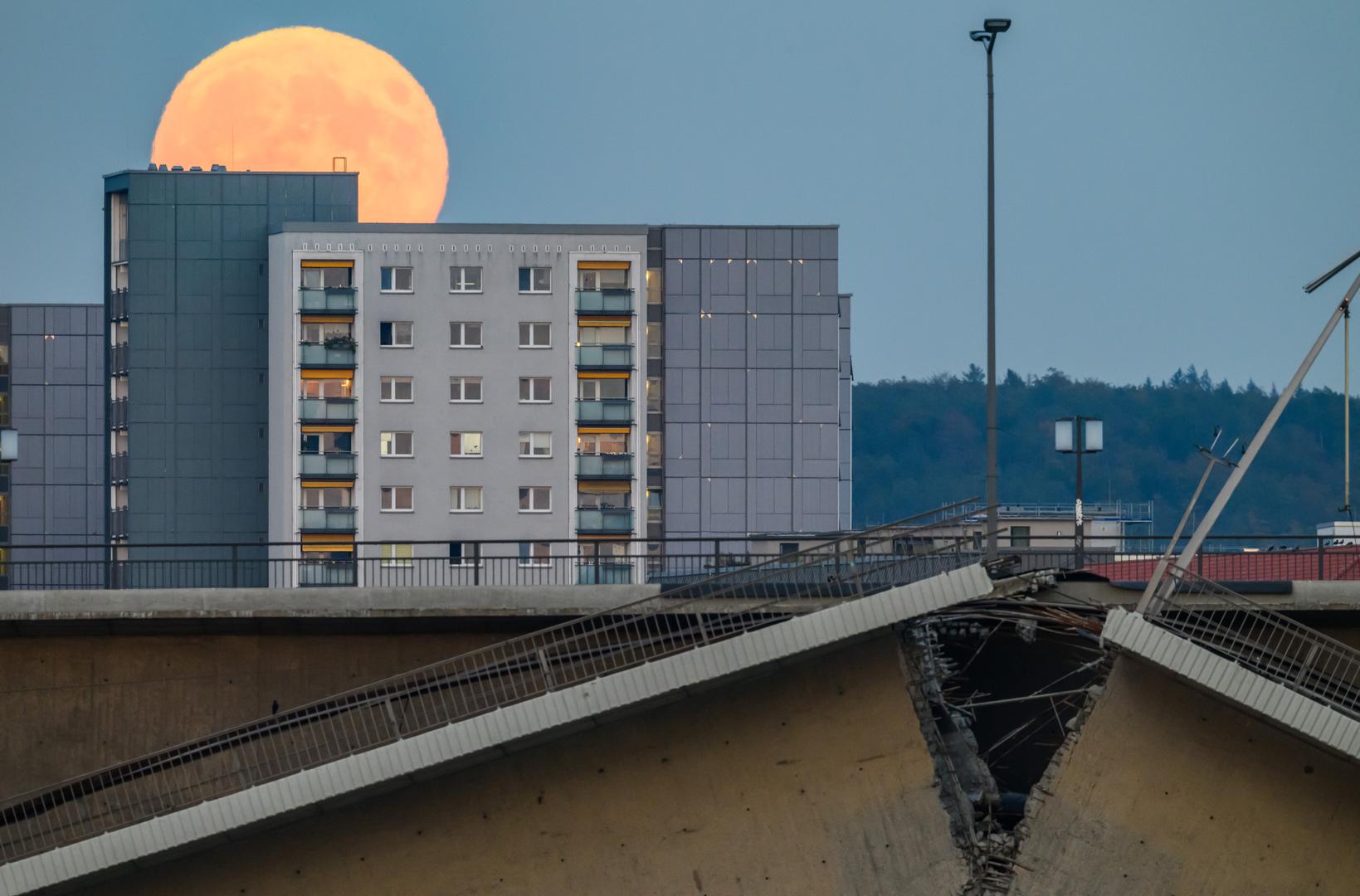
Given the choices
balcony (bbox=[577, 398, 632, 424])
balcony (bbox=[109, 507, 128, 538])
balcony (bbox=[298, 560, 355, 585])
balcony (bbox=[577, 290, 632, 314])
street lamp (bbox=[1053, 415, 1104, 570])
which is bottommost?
balcony (bbox=[298, 560, 355, 585])

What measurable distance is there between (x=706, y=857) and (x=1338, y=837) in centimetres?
840

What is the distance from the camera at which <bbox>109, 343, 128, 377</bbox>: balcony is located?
9112 cm

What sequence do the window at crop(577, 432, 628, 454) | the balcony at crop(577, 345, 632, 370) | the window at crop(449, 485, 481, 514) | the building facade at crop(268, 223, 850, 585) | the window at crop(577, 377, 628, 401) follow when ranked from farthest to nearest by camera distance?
the window at crop(577, 377, 628, 401)
the window at crop(577, 432, 628, 454)
the balcony at crop(577, 345, 632, 370)
the building facade at crop(268, 223, 850, 585)
the window at crop(449, 485, 481, 514)

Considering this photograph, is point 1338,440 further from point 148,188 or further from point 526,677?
point 526,677

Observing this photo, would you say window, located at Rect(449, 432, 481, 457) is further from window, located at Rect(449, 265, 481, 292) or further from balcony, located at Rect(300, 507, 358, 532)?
window, located at Rect(449, 265, 481, 292)

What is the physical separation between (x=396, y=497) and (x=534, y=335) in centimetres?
927

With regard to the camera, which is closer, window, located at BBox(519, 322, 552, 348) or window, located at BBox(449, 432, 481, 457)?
window, located at BBox(449, 432, 481, 457)

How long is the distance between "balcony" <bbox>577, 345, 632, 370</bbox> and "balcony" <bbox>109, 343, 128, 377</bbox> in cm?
2202

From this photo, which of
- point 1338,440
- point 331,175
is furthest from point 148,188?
point 1338,440

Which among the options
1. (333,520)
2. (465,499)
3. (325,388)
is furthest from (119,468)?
(465,499)

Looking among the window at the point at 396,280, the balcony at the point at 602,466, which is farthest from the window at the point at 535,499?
the window at the point at 396,280

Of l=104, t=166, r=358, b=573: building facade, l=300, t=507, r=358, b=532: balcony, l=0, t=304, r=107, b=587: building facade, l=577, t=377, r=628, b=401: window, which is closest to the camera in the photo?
l=300, t=507, r=358, b=532: balcony

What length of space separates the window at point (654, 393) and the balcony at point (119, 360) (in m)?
24.7

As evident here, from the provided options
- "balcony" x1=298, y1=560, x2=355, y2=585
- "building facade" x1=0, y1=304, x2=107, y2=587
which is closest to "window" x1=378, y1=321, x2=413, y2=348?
"balcony" x1=298, y1=560, x2=355, y2=585
